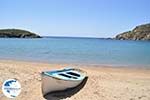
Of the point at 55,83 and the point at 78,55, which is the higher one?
the point at 55,83

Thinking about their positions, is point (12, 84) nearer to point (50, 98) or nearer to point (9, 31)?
point (50, 98)

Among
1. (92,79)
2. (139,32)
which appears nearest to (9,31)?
(139,32)

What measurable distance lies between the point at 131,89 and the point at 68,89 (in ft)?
8.70

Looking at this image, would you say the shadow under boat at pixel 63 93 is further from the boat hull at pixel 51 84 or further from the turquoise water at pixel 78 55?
the turquoise water at pixel 78 55
